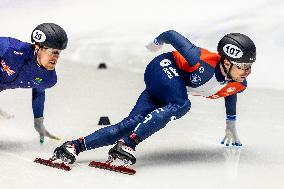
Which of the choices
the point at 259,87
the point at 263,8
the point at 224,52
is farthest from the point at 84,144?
the point at 263,8

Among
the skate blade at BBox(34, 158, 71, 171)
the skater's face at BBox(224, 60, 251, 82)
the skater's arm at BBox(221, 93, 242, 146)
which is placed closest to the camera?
the skate blade at BBox(34, 158, 71, 171)

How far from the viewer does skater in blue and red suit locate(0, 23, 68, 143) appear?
6625 mm

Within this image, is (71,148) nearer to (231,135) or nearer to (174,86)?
(174,86)

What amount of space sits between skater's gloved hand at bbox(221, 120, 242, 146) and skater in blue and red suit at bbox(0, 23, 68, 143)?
1.88m

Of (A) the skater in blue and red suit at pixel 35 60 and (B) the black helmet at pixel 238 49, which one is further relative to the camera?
(A) the skater in blue and red suit at pixel 35 60

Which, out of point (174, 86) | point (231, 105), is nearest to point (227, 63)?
point (174, 86)

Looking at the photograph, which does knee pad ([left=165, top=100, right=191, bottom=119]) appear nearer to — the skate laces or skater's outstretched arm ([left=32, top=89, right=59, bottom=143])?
the skate laces

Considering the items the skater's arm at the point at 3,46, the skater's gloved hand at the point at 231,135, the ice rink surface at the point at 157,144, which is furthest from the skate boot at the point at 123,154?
the skater's arm at the point at 3,46

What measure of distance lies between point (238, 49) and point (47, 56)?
1.87 meters

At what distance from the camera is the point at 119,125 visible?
6477 millimetres

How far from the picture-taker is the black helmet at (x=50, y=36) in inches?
259

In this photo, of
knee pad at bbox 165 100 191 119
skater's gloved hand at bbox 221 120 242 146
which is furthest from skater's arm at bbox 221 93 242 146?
knee pad at bbox 165 100 191 119

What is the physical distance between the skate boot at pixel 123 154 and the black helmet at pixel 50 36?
1.21 metres

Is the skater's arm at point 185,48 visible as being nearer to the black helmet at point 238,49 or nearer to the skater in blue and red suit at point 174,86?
the skater in blue and red suit at point 174,86
